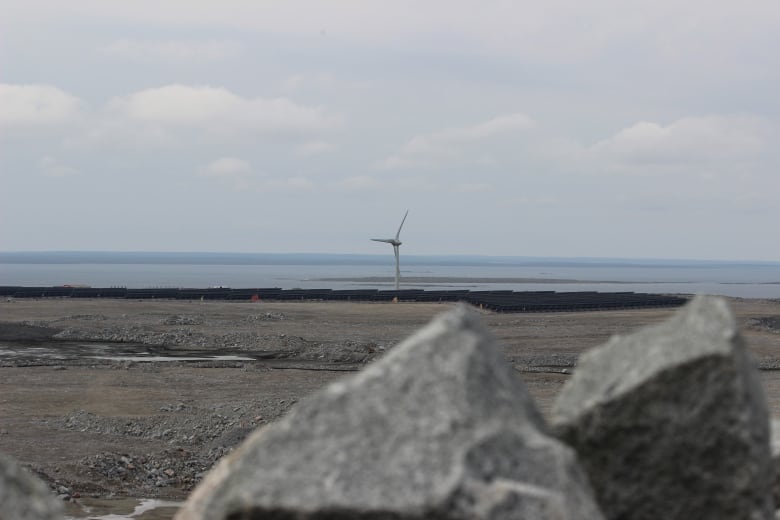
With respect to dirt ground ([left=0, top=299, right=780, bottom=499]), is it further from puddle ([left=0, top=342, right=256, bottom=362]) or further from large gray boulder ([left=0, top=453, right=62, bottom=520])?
large gray boulder ([left=0, top=453, right=62, bottom=520])

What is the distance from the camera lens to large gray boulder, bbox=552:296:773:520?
5.27 metres

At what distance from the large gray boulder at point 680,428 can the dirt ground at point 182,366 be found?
12568 millimetres

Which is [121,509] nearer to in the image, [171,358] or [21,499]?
[21,499]

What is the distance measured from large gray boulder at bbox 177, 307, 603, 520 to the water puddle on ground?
1070 centimetres

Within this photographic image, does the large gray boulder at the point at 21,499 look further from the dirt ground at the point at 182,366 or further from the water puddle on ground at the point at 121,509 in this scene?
the dirt ground at the point at 182,366

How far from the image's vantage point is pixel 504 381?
5.13 metres

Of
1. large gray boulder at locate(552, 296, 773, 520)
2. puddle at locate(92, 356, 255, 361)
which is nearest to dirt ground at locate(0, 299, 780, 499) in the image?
puddle at locate(92, 356, 255, 361)

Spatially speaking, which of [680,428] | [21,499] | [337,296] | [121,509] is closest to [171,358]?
[121,509]

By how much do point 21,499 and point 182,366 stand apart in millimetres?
32510

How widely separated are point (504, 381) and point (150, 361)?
34935 mm

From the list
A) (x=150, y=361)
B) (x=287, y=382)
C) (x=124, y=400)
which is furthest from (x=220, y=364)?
(x=124, y=400)

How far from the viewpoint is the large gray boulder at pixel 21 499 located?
463 centimetres

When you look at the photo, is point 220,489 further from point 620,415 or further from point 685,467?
point 685,467

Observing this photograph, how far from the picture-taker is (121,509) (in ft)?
50.8
